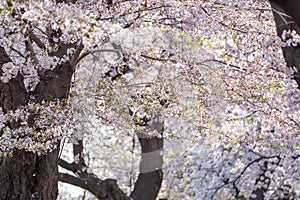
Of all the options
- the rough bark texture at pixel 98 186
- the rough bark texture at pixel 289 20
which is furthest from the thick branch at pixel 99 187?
the rough bark texture at pixel 289 20

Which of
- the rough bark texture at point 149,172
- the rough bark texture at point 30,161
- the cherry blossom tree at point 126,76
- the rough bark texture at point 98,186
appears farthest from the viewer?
the rough bark texture at point 149,172

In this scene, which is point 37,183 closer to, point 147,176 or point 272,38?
point 272,38

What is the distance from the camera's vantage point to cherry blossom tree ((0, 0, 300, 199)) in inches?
141

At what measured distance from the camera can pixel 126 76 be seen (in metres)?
7.93

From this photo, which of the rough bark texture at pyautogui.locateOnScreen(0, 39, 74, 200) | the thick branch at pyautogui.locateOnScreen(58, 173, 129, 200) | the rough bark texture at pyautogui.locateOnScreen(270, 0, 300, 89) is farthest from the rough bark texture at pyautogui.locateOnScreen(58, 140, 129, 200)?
the rough bark texture at pyautogui.locateOnScreen(270, 0, 300, 89)

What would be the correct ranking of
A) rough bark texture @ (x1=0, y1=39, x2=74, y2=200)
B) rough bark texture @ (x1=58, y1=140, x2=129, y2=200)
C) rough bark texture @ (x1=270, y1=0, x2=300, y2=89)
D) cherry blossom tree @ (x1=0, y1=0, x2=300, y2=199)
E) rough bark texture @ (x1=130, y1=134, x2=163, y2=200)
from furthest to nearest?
rough bark texture @ (x1=130, y1=134, x2=163, y2=200) → rough bark texture @ (x1=58, y1=140, x2=129, y2=200) → rough bark texture @ (x1=0, y1=39, x2=74, y2=200) → cherry blossom tree @ (x1=0, y1=0, x2=300, y2=199) → rough bark texture @ (x1=270, y1=0, x2=300, y2=89)

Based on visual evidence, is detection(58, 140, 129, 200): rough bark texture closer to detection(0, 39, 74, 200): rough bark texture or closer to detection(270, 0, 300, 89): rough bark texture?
detection(0, 39, 74, 200): rough bark texture

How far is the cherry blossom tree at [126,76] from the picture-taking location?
11.8 ft

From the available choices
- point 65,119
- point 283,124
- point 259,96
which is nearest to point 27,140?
point 65,119

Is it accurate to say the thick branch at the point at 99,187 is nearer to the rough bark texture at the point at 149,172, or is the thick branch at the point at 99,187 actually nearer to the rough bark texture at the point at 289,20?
the rough bark texture at the point at 149,172

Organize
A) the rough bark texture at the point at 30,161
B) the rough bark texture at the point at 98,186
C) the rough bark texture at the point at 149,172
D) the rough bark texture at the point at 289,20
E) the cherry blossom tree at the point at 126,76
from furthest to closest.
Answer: the rough bark texture at the point at 149,172 < the rough bark texture at the point at 98,186 < the rough bark texture at the point at 30,161 < the cherry blossom tree at the point at 126,76 < the rough bark texture at the point at 289,20

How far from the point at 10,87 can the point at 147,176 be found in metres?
3.78

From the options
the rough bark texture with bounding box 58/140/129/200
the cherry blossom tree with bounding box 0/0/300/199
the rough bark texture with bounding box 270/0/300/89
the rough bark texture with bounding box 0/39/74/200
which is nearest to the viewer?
the rough bark texture with bounding box 270/0/300/89

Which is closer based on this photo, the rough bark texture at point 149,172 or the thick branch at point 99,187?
the thick branch at point 99,187
